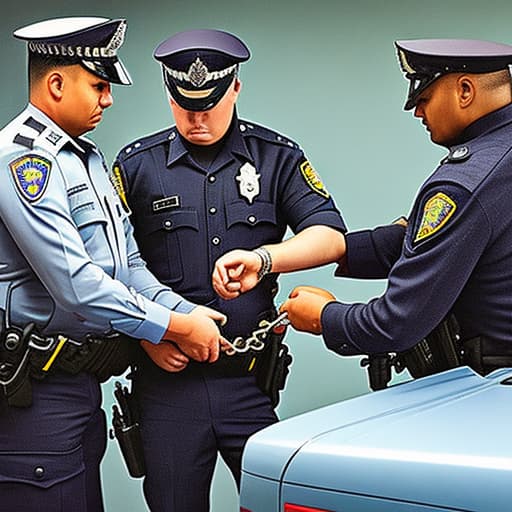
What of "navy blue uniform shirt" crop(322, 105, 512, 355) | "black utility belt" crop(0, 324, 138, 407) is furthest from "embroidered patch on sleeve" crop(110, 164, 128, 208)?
"navy blue uniform shirt" crop(322, 105, 512, 355)

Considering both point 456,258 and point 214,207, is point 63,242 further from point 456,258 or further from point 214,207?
point 456,258

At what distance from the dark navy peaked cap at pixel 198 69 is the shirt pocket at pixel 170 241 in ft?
0.81

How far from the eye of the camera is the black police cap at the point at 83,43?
194 cm

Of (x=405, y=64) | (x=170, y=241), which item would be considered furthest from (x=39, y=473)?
(x=405, y=64)

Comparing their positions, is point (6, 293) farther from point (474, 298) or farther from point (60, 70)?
point (474, 298)

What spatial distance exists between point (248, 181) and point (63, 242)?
51cm

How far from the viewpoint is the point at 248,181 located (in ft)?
7.21

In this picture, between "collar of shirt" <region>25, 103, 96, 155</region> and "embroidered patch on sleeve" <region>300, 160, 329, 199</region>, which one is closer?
"collar of shirt" <region>25, 103, 96, 155</region>

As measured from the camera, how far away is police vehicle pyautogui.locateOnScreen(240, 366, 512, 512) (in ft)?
3.88

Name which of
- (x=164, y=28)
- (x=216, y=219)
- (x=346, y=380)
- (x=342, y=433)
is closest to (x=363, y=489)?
(x=342, y=433)

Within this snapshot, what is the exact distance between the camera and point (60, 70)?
196cm

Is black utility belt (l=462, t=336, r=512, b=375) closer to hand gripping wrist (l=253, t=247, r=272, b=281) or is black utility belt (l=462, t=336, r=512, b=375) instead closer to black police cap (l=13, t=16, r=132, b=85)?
hand gripping wrist (l=253, t=247, r=272, b=281)

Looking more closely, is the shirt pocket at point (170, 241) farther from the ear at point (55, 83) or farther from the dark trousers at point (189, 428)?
the ear at point (55, 83)

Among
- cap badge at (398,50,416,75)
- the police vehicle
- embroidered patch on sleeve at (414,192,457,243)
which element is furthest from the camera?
cap badge at (398,50,416,75)
